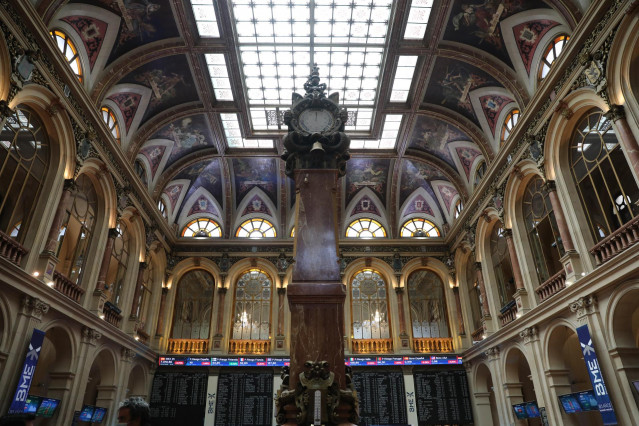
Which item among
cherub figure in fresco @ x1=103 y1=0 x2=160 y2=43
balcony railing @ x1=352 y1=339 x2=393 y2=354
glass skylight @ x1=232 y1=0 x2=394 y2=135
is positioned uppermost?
glass skylight @ x1=232 y1=0 x2=394 y2=135

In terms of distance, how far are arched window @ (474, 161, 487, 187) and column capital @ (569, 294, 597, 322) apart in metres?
8.10

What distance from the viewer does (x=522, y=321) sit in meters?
14.8

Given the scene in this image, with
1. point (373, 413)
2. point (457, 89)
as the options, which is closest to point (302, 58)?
point (457, 89)

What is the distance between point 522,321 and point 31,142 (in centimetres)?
1642

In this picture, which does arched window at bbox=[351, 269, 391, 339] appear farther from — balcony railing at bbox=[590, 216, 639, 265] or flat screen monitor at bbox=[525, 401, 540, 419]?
balcony railing at bbox=[590, 216, 639, 265]

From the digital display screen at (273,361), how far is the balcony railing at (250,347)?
2.99 ft

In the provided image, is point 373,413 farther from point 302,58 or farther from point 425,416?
point 302,58

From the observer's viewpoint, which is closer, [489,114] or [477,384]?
[489,114]

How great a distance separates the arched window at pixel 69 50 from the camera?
1242 cm

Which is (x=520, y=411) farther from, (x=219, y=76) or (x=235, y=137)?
(x=219, y=76)

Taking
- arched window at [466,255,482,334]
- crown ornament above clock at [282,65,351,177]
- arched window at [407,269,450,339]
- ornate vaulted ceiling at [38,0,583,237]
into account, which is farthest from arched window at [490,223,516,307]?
crown ornament above clock at [282,65,351,177]

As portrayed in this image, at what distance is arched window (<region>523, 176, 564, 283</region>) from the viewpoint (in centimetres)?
1465

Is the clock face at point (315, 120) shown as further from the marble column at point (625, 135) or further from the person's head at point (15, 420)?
the marble column at point (625, 135)

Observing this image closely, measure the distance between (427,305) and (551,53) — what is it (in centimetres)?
1387
